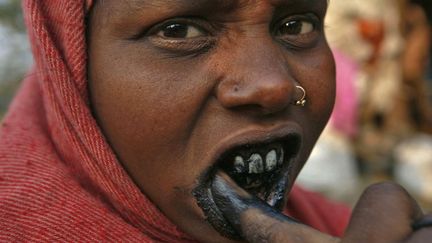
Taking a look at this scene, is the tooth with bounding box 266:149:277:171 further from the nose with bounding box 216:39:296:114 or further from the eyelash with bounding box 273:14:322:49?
the eyelash with bounding box 273:14:322:49

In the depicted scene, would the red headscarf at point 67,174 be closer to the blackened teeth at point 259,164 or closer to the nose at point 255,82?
the blackened teeth at point 259,164

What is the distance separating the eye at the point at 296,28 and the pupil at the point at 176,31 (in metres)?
0.22

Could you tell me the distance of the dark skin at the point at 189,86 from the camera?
4.97 ft

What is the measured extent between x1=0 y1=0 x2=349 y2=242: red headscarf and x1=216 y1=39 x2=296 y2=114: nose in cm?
32

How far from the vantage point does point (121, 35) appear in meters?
1.58

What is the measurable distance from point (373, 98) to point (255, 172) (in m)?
4.29

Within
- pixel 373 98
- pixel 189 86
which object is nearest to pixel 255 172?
pixel 189 86

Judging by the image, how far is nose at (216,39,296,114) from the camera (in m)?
1.48

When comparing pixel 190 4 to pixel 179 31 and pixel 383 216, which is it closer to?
pixel 179 31

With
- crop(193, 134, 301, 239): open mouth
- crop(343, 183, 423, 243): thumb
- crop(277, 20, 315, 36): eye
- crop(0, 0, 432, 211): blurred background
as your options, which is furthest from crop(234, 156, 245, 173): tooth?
crop(0, 0, 432, 211): blurred background

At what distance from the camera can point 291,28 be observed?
1.69 metres

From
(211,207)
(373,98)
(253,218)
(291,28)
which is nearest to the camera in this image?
(253,218)

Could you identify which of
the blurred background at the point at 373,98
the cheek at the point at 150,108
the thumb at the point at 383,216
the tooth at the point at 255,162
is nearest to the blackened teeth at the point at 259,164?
the tooth at the point at 255,162

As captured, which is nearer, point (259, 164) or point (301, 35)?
point (259, 164)
